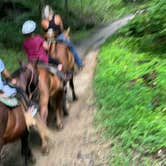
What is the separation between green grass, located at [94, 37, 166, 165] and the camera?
24.1 feet

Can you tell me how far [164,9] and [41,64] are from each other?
3.51m

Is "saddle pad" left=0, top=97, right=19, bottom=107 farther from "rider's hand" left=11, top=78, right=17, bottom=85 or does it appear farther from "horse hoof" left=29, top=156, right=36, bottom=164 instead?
"horse hoof" left=29, top=156, right=36, bottom=164

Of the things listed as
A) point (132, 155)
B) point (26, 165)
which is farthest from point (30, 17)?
point (132, 155)

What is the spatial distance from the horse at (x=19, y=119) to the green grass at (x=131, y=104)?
5.05 ft

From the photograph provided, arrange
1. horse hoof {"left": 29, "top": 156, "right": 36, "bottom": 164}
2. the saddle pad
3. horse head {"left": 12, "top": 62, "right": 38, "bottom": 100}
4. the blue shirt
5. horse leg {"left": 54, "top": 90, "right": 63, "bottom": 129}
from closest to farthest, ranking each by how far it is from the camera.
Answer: the saddle pad
the blue shirt
horse head {"left": 12, "top": 62, "right": 38, "bottom": 100}
horse hoof {"left": 29, "top": 156, "right": 36, "bottom": 164}
horse leg {"left": 54, "top": 90, "right": 63, "bottom": 129}

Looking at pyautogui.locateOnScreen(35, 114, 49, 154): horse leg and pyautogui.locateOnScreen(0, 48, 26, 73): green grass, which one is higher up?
pyautogui.locateOnScreen(35, 114, 49, 154): horse leg

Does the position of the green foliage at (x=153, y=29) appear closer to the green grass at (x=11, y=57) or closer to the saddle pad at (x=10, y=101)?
the saddle pad at (x=10, y=101)

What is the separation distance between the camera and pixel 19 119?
7910 mm

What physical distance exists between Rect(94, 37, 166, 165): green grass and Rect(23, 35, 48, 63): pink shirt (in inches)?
66.0

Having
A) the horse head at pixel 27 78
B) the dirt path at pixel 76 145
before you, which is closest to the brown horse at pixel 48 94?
the dirt path at pixel 76 145

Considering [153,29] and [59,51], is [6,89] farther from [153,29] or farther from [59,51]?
[153,29]

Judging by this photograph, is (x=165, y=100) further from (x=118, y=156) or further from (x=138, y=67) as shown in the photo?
(x=138, y=67)

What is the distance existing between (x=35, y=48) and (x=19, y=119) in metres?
2.53

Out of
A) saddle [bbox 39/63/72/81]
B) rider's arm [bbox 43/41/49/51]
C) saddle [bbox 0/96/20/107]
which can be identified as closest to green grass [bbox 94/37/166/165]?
saddle [bbox 39/63/72/81]
